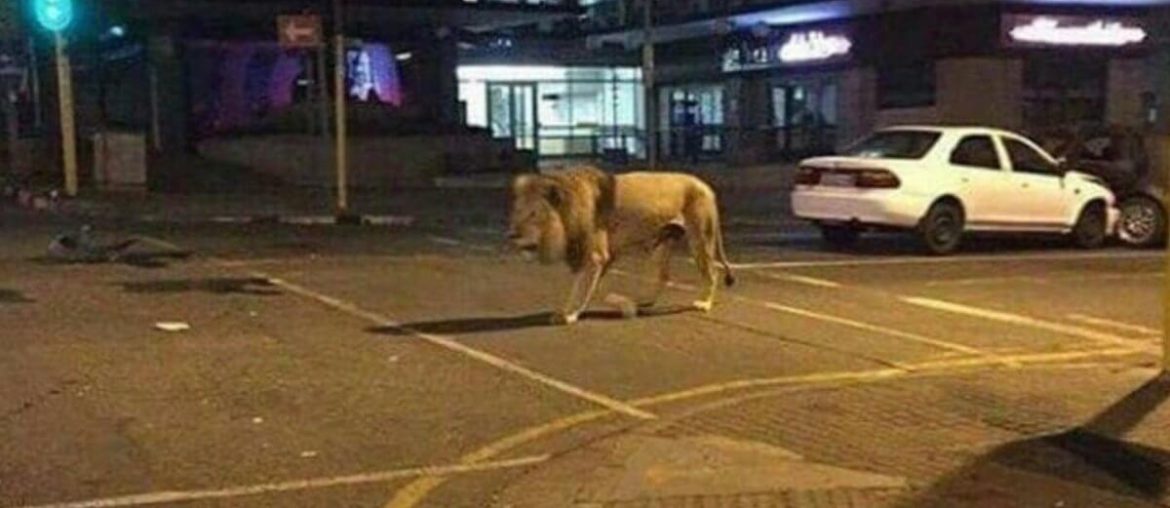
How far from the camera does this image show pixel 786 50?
130 ft

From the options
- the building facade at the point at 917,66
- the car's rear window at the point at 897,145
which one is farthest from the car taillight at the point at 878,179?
the building facade at the point at 917,66

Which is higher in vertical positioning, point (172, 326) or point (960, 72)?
point (960, 72)

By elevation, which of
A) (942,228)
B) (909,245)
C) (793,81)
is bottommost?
(909,245)

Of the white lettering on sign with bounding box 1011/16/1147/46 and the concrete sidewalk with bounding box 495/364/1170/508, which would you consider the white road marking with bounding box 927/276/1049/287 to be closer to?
the concrete sidewalk with bounding box 495/364/1170/508

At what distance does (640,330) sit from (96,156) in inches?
759

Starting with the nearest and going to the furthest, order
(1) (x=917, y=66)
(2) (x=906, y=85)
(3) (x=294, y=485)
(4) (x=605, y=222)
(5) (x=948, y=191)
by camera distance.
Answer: (3) (x=294, y=485) < (4) (x=605, y=222) < (5) (x=948, y=191) < (1) (x=917, y=66) < (2) (x=906, y=85)

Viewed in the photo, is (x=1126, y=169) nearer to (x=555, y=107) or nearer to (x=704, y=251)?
(x=704, y=251)

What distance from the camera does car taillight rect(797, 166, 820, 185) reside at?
762 inches

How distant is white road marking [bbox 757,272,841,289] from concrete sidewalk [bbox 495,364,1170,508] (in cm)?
534

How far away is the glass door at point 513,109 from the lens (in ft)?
159

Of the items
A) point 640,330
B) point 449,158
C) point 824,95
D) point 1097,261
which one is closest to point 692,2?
point 824,95

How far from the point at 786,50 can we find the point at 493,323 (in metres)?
28.4

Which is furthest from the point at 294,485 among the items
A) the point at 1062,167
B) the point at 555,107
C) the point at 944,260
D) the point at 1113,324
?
the point at 555,107

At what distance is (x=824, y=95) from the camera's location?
3875cm
